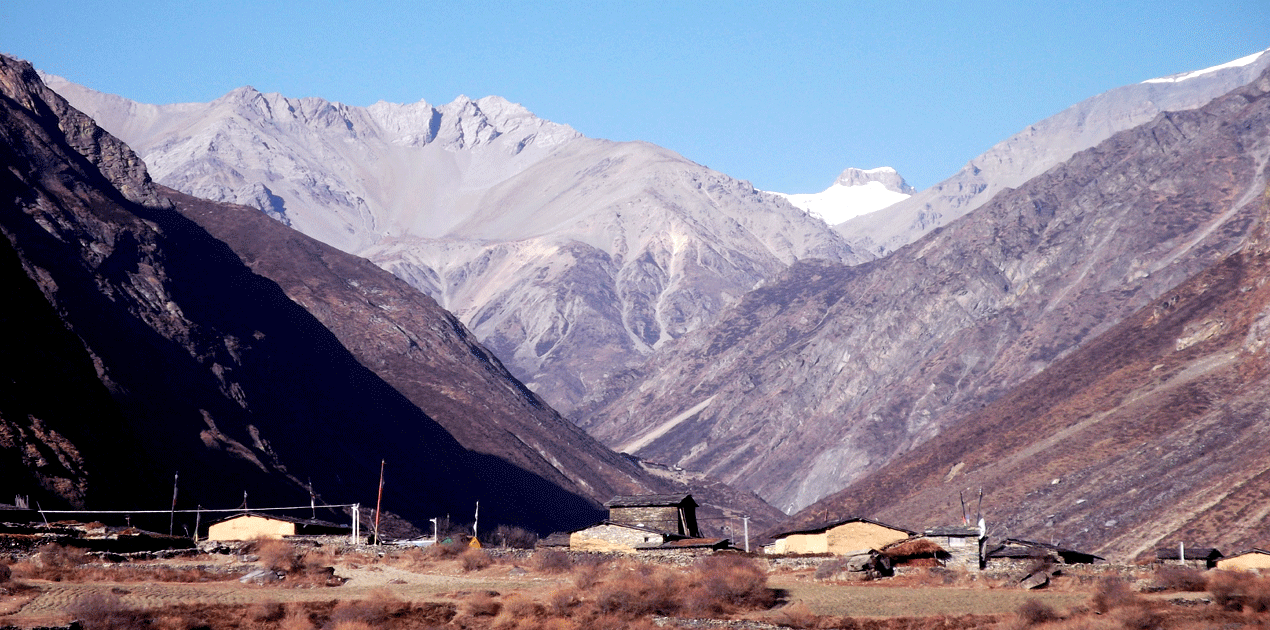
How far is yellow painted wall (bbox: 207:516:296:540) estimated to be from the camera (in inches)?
2179

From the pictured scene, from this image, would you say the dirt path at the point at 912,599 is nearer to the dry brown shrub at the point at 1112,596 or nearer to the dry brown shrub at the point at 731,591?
the dry brown shrub at the point at 1112,596

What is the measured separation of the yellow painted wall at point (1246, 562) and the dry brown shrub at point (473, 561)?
34.5 m

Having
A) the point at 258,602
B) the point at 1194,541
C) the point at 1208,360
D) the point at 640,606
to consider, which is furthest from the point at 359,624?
the point at 1208,360

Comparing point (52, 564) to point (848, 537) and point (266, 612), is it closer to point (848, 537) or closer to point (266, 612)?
point (266, 612)

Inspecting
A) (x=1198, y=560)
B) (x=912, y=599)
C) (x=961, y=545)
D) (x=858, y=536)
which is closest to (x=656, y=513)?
(x=858, y=536)

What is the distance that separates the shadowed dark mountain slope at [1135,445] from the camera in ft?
364

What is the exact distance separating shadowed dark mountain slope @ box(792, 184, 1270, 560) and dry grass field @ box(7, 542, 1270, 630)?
208 feet

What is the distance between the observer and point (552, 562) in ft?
155

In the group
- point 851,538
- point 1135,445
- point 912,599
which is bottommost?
point 912,599

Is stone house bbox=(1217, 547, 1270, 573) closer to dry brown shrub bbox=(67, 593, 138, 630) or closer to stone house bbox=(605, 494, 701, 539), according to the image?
stone house bbox=(605, 494, 701, 539)

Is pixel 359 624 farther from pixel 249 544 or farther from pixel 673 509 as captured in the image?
pixel 673 509

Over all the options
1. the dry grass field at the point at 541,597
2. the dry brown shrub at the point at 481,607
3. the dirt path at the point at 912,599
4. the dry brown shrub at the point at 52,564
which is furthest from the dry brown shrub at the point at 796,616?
the dry brown shrub at the point at 52,564

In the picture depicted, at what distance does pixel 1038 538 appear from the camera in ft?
390

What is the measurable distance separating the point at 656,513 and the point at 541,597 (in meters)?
31.1
